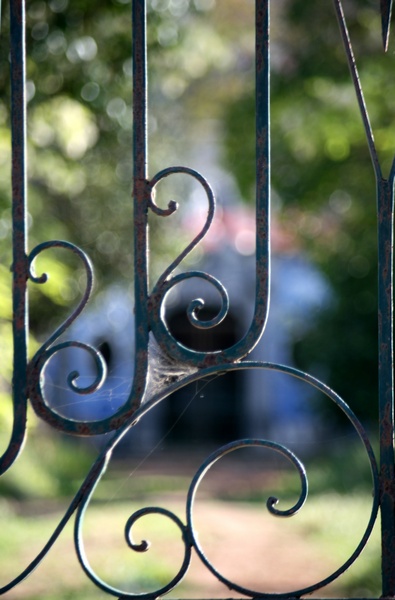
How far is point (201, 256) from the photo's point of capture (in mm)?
12867

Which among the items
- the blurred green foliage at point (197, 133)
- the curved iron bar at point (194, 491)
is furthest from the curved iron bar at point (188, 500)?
the blurred green foliage at point (197, 133)

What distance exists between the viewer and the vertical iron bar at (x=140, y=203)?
162cm

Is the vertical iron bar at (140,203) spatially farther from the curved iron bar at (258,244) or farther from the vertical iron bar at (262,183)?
the vertical iron bar at (262,183)

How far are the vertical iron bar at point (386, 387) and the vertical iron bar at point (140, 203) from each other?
45 centimetres

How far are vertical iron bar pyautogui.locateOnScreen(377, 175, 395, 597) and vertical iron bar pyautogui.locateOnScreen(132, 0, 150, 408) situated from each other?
0.45m

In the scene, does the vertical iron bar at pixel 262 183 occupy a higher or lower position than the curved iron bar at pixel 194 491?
higher

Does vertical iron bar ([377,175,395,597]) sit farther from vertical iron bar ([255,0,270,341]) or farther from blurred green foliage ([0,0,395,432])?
blurred green foliage ([0,0,395,432])

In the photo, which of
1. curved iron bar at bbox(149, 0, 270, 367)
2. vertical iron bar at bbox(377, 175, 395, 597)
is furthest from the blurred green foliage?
vertical iron bar at bbox(377, 175, 395, 597)

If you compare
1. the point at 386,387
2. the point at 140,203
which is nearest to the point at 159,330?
the point at 140,203

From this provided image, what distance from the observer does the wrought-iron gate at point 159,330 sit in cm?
158

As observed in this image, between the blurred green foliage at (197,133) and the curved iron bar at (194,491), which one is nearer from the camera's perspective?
the curved iron bar at (194,491)

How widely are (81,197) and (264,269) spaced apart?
374 inches

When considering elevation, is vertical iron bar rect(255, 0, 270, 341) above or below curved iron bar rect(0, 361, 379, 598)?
above

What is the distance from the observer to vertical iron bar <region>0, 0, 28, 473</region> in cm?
161
